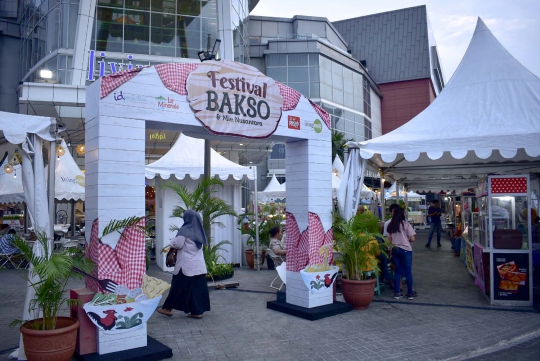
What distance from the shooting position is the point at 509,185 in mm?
7516

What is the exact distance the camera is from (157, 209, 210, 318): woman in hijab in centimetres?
659

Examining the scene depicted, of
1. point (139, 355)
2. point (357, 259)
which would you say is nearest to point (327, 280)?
point (357, 259)

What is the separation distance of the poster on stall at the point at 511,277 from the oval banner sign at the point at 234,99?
4.51 m

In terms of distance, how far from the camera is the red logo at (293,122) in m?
7.03

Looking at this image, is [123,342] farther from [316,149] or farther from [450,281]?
[450,281]

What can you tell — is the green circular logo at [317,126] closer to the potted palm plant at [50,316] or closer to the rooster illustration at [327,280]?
the rooster illustration at [327,280]

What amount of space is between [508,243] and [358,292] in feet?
9.06

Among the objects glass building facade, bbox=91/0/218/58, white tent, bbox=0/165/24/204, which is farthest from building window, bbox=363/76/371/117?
white tent, bbox=0/165/24/204

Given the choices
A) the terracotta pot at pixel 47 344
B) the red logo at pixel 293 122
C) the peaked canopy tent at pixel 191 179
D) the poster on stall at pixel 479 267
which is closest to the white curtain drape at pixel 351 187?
the red logo at pixel 293 122

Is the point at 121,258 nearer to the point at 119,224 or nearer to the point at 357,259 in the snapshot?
the point at 119,224

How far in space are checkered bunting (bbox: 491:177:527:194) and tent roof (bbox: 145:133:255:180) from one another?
5814 mm

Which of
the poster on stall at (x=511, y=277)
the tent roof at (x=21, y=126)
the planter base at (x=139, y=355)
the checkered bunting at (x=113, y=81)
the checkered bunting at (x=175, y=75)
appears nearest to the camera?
the planter base at (x=139, y=355)

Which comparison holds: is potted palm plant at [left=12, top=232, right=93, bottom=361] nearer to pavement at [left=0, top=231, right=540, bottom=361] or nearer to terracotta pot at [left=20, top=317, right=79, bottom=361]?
terracotta pot at [left=20, top=317, right=79, bottom=361]

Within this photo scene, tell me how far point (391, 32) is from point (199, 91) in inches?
1993
